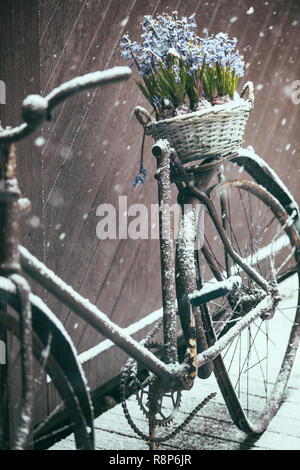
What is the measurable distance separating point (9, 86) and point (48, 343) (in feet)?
2.84

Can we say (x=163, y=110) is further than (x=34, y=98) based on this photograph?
Yes

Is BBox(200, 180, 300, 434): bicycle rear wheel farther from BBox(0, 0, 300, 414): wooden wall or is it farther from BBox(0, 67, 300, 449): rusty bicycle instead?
BBox(0, 0, 300, 414): wooden wall

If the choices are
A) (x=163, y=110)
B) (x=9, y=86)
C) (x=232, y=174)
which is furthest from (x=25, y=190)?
(x=232, y=174)

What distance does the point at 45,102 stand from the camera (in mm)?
1035

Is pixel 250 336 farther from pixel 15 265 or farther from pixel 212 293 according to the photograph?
pixel 15 265

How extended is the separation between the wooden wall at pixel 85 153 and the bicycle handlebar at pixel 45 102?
642mm

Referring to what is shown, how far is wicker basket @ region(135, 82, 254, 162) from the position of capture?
156 cm

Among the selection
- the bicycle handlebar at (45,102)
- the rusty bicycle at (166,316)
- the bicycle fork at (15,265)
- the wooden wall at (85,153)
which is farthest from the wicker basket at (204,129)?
the bicycle fork at (15,265)

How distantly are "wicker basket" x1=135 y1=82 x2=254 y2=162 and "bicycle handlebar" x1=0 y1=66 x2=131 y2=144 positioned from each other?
1.60 feet

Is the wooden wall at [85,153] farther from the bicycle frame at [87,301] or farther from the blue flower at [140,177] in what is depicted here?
the bicycle frame at [87,301]

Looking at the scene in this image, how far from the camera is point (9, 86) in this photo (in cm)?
166

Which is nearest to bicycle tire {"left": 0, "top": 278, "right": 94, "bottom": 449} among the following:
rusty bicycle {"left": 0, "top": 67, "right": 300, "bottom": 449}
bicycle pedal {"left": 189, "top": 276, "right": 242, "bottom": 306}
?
rusty bicycle {"left": 0, "top": 67, "right": 300, "bottom": 449}

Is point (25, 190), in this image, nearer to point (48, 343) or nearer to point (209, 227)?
point (48, 343)

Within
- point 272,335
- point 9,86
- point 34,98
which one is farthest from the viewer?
point 272,335
